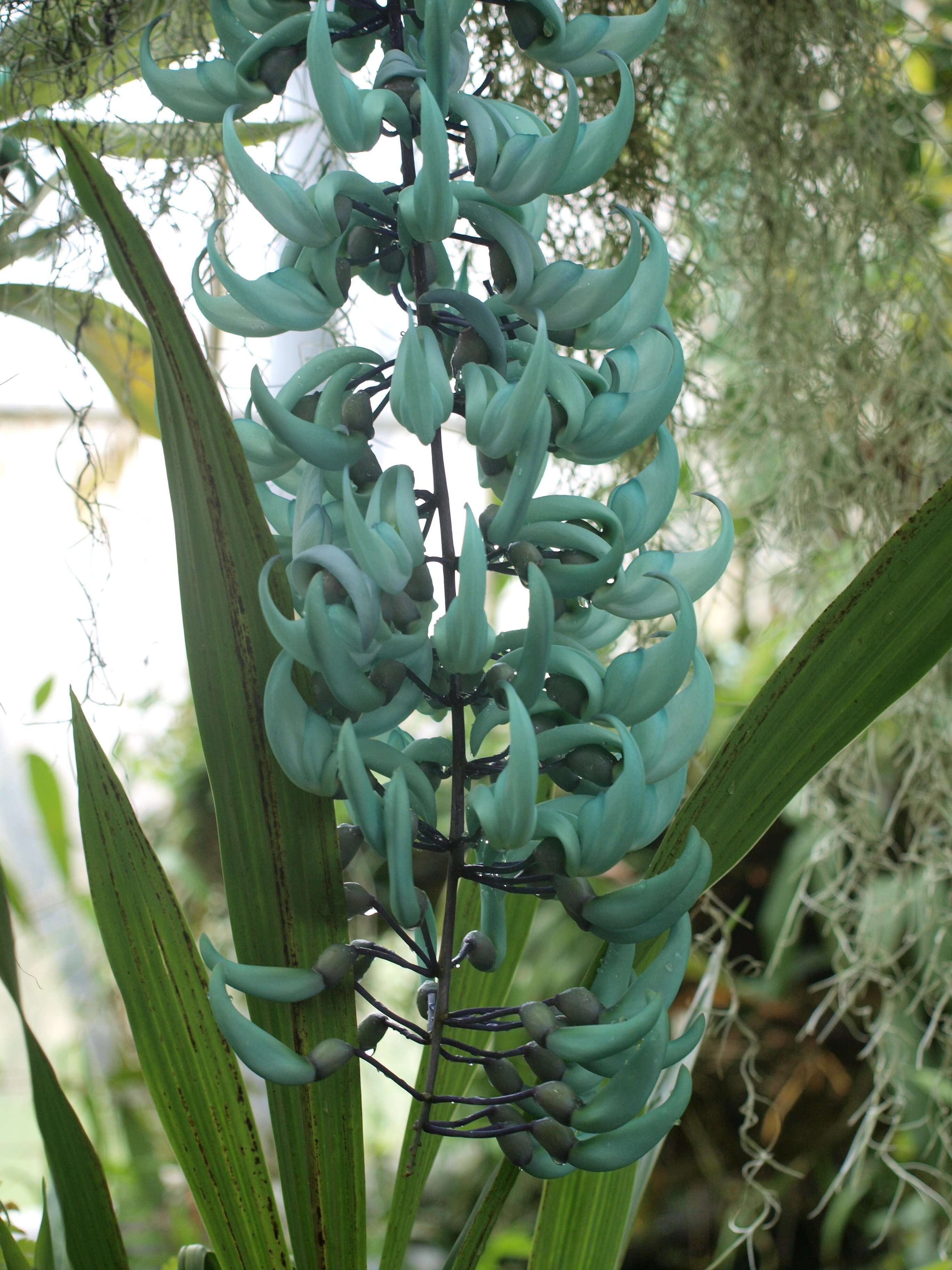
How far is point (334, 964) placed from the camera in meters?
0.41

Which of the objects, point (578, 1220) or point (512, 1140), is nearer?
point (512, 1140)

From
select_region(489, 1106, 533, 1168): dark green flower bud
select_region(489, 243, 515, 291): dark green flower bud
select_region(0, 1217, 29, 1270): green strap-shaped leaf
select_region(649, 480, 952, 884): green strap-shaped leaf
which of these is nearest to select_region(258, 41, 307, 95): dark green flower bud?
select_region(489, 243, 515, 291): dark green flower bud

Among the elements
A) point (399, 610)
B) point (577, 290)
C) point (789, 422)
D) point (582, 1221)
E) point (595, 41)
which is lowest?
point (582, 1221)

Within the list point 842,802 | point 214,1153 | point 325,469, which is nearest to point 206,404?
point 325,469

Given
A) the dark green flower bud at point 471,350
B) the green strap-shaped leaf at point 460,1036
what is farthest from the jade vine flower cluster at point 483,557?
the green strap-shaped leaf at point 460,1036

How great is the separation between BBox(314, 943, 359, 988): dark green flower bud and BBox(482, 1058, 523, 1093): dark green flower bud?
7 cm

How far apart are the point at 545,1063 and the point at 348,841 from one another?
12 cm

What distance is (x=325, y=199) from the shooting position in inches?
14.6

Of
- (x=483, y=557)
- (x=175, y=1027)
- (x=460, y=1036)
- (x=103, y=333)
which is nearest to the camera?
(x=483, y=557)

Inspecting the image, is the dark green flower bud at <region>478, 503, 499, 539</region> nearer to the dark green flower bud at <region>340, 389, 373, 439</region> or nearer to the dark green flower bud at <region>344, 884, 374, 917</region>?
the dark green flower bud at <region>340, 389, 373, 439</region>

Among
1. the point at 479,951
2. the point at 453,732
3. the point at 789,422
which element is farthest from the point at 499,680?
the point at 789,422

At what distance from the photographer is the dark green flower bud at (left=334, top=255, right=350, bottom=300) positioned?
39cm

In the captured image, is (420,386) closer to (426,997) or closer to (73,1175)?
(426,997)

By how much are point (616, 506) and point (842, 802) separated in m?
0.89
